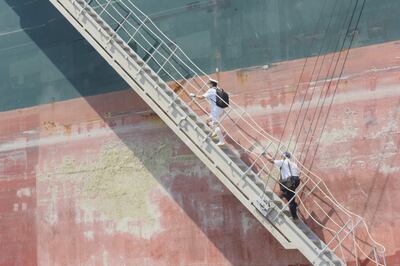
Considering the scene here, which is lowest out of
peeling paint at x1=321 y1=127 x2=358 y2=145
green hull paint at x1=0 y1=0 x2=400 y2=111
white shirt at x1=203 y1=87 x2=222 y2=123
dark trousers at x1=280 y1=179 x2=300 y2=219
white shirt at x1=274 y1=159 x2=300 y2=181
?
dark trousers at x1=280 y1=179 x2=300 y2=219

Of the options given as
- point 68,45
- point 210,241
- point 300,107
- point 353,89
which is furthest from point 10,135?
point 353,89

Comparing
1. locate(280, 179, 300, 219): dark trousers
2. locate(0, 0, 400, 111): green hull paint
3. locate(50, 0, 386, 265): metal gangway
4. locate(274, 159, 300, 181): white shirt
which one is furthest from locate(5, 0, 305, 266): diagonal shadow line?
locate(274, 159, 300, 181): white shirt

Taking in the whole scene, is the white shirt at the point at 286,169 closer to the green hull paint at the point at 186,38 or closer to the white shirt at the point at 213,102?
the white shirt at the point at 213,102

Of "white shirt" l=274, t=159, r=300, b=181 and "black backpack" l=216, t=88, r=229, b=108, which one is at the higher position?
"black backpack" l=216, t=88, r=229, b=108

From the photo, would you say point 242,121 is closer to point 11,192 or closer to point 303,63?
point 303,63

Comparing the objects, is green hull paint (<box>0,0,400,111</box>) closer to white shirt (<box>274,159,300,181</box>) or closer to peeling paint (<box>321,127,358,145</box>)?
peeling paint (<box>321,127,358,145</box>)

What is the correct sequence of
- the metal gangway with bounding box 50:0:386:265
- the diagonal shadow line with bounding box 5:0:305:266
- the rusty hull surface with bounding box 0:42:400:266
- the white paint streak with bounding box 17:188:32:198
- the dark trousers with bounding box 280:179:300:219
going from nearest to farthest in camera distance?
the metal gangway with bounding box 50:0:386:265, the dark trousers with bounding box 280:179:300:219, the rusty hull surface with bounding box 0:42:400:266, the diagonal shadow line with bounding box 5:0:305:266, the white paint streak with bounding box 17:188:32:198

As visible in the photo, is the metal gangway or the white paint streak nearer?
the metal gangway

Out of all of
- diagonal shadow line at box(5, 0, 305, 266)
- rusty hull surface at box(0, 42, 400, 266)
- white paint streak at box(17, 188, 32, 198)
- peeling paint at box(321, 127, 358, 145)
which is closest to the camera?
rusty hull surface at box(0, 42, 400, 266)
